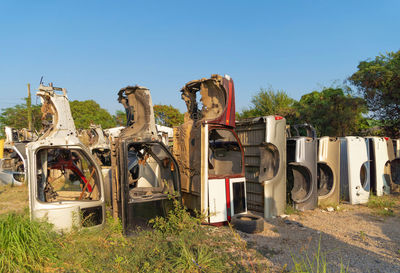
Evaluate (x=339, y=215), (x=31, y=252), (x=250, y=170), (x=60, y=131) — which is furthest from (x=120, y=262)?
(x=339, y=215)

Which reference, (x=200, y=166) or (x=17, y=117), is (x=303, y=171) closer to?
(x=200, y=166)

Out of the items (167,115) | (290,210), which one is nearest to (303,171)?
(290,210)

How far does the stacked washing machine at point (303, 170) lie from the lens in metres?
6.34

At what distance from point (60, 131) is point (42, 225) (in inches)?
57.3

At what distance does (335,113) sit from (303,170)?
7.85 meters

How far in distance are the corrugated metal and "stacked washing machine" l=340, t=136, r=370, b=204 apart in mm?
2395

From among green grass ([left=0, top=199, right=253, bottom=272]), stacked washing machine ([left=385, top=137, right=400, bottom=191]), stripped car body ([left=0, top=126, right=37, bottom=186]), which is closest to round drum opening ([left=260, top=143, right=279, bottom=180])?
green grass ([left=0, top=199, right=253, bottom=272])

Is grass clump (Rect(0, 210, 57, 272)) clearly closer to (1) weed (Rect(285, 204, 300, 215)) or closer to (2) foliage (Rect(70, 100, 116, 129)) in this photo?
(1) weed (Rect(285, 204, 300, 215))

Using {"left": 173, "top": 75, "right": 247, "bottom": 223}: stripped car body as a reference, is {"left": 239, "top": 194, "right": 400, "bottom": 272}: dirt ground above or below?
below

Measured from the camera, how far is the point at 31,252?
3367 mm

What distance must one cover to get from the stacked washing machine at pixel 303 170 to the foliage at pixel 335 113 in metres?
7.14

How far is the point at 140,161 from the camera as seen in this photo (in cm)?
534

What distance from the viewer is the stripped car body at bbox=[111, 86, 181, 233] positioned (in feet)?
14.3

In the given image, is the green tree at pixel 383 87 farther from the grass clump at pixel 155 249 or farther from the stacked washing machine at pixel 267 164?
the grass clump at pixel 155 249
